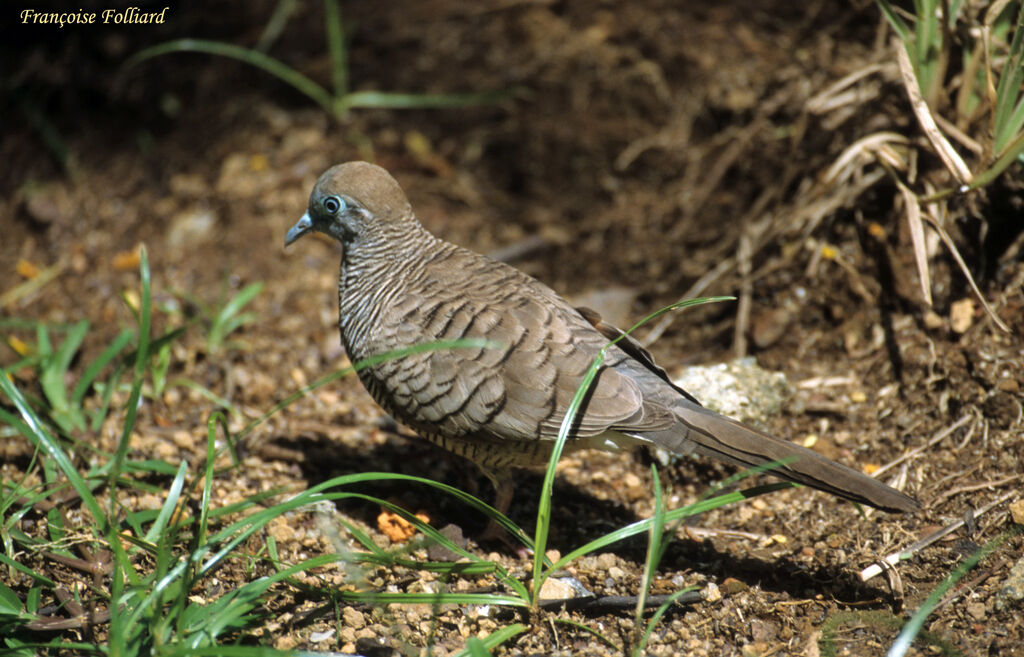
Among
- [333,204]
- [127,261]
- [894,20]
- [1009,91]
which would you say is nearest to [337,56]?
[127,261]

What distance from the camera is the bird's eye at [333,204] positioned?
376cm

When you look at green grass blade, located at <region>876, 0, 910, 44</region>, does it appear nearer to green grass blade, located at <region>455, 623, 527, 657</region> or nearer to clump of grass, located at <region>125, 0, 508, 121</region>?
clump of grass, located at <region>125, 0, 508, 121</region>

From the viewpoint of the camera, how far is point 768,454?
3041 mm

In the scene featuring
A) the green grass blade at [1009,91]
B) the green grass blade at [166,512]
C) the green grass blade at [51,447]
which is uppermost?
the green grass blade at [1009,91]

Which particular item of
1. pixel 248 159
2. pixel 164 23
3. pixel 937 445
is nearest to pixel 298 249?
pixel 248 159

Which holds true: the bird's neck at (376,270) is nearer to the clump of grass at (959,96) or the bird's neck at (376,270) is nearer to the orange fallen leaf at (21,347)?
the orange fallen leaf at (21,347)

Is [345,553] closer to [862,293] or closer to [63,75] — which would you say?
[862,293]

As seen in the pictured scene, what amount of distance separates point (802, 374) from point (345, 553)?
8.02 ft

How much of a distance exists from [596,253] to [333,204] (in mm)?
1949

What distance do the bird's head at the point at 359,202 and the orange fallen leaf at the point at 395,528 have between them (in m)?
1.21

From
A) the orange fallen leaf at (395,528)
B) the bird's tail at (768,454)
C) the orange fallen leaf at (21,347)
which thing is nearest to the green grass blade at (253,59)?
the orange fallen leaf at (21,347)

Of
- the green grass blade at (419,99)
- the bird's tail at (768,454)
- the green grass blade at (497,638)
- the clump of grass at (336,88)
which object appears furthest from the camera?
the green grass blade at (419,99)

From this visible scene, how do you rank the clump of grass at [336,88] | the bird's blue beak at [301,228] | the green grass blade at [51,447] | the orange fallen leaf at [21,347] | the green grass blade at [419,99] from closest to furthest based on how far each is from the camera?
the green grass blade at [51,447], the bird's blue beak at [301,228], the orange fallen leaf at [21,347], the clump of grass at [336,88], the green grass blade at [419,99]

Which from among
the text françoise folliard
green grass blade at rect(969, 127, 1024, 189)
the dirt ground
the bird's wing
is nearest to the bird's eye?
the bird's wing
